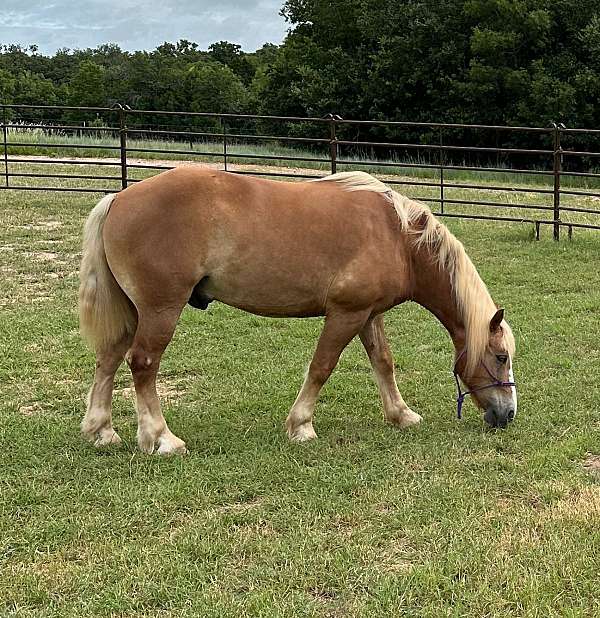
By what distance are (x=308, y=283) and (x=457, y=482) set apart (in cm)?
127

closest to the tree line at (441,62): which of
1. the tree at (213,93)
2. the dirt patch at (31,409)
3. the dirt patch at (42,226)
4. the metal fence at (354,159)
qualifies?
the metal fence at (354,159)

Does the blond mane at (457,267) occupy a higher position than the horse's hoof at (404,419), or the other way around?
the blond mane at (457,267)

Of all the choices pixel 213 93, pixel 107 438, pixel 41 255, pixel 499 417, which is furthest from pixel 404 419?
pixel 213 93

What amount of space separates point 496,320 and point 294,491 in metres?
1.42

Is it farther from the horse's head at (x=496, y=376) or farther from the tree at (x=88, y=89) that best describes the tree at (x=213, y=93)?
the horse's head at (x=496, y=376)

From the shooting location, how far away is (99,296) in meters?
4.05

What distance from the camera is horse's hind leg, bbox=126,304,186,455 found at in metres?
3.90

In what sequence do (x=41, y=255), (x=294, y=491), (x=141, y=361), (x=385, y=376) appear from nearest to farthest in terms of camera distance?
(x=294, y=491)
(x=141, y=361)
(x=385, y=376)
(x=41, y=255)

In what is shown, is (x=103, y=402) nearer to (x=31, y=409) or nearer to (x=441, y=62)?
(x=31, y=409)

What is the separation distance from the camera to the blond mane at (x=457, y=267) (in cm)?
411

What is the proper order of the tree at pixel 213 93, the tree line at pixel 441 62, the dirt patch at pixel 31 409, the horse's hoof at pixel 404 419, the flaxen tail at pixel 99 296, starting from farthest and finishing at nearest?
1. the tree at pixel 213 93
2. the tree line at pixel 441 62
3. the dirt patch at pixel 31 409
4. the horse's hoof at pixel 404 419
5. the flaxen tail at pixel 99 296

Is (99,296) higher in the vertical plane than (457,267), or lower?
lower

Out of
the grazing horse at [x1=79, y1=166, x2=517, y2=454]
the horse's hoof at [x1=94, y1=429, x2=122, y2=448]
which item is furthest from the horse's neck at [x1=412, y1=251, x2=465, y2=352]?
the horse's hoof at [x1=94, y1=429, x2=122, y2=448]

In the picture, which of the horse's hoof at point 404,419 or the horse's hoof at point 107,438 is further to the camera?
the horse's hoof at point 404,419
